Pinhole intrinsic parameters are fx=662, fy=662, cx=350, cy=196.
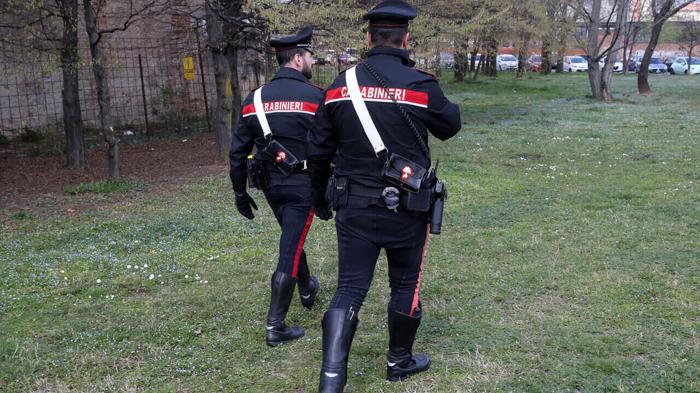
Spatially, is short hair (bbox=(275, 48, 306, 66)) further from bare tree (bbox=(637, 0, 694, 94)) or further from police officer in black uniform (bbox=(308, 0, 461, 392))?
bare tree (bbox=(637, 0, 694, 94))

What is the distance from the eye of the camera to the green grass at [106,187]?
9.88 m

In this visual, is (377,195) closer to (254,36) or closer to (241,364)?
(241,364)

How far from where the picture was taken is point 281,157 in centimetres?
438

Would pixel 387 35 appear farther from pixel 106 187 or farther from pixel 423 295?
pixel 106 187

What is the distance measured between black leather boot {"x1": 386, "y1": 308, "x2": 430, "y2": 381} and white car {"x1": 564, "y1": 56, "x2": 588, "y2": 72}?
55197mm

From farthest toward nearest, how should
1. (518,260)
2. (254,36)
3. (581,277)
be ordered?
(254,36)
(518,260)
(581,277)

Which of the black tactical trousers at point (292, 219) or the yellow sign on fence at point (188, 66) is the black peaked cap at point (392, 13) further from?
the yellow sign on fence at point (188, 66)

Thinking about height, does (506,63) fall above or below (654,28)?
below

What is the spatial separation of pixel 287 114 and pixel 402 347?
1.71 m

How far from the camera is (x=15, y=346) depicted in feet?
14.2

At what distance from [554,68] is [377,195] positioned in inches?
2160

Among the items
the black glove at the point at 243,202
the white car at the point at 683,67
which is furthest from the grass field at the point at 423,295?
the white car at the point at 683,67

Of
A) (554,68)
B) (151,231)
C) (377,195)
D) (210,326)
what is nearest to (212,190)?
(151,231)

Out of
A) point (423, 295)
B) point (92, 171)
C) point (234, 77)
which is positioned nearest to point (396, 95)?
point (423, 295)
